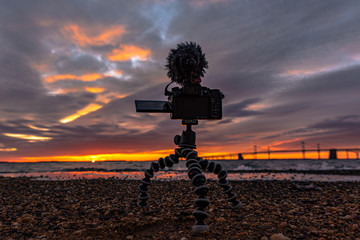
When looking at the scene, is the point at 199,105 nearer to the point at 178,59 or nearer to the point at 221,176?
the point at 178,59

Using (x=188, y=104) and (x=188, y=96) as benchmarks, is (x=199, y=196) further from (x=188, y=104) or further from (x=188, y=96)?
(x=188, y=96)

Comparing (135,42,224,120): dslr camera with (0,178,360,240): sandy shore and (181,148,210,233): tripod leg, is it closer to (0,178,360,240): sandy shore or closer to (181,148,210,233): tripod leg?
(181,148,210,233): tripod leg

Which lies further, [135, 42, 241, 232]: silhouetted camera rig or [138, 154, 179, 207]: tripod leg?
[138, 154, 179, 207]: tripod leg

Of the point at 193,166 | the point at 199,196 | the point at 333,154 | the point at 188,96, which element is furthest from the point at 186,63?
the point at 333,154

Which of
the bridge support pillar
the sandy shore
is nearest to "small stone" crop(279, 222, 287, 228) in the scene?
the sandy shore

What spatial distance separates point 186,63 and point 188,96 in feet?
2.19

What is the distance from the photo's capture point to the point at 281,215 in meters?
4.36

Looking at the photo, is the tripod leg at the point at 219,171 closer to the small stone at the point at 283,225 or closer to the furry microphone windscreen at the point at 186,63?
the small stone at the point at 283,225

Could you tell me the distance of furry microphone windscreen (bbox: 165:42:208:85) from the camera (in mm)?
4383

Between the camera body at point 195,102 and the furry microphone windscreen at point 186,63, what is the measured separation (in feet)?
0.98

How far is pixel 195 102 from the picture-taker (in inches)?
171

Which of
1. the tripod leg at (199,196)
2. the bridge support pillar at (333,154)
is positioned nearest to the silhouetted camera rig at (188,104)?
the tripod leg at (199,196)

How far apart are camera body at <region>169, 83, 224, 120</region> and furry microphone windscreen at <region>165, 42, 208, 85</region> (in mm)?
299

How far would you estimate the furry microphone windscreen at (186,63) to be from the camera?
14.4 ft
